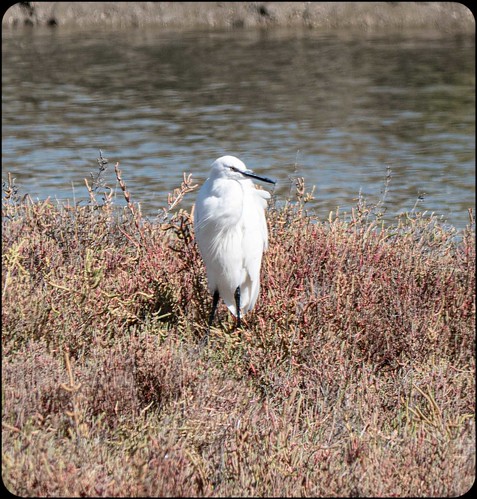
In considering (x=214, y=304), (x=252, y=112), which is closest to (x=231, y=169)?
(x=214, y=304)

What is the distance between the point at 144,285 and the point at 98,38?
76.2ft

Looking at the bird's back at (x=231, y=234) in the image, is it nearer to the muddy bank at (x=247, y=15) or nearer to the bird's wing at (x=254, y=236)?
the bird's wing at (x=254, y=236)

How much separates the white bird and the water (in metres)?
1.59

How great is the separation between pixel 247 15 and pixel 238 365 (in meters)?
24.4

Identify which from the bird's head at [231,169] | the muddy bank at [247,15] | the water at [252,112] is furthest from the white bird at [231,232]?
the muddy bank at [247,15]

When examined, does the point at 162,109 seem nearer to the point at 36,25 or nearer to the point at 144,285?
the point at 144,285

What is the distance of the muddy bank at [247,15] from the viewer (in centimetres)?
2672

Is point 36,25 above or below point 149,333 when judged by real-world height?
above

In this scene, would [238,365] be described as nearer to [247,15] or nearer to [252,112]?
[252,112]

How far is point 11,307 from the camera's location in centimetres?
421

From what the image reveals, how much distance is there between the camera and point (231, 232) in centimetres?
515

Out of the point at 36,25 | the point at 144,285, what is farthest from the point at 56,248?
the point at 36,25

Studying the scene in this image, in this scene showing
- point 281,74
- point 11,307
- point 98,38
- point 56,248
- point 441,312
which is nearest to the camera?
point 11,307

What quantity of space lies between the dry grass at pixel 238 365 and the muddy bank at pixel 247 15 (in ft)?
71.5
